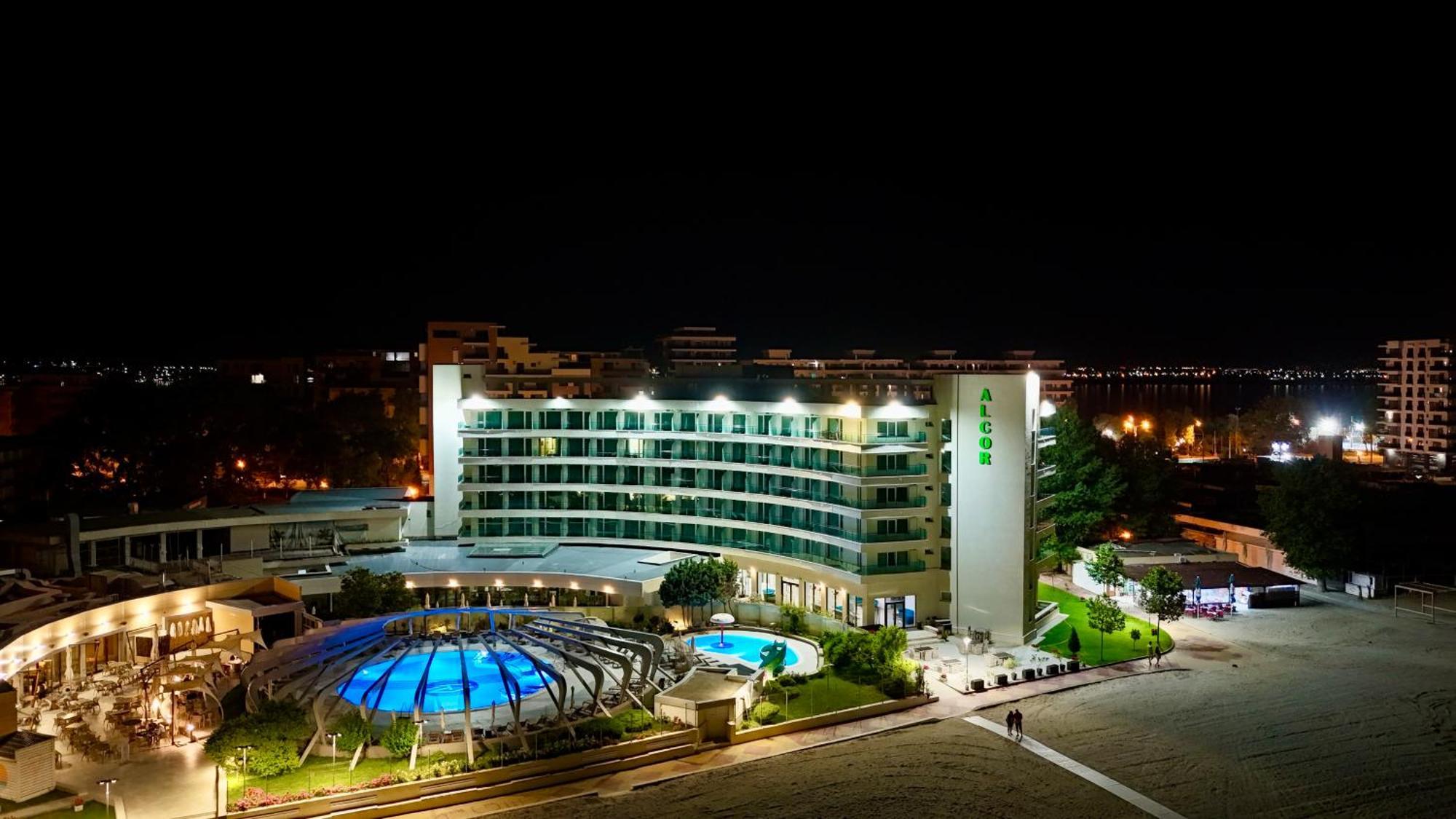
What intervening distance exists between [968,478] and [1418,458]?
88.8 m

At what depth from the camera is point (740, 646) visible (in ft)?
154

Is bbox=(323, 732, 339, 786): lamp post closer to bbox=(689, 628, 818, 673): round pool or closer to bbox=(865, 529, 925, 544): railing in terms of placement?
bbox=(689, 628, 818, 673): round pool

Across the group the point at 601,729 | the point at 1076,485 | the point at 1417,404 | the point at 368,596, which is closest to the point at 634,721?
the point at 601,729

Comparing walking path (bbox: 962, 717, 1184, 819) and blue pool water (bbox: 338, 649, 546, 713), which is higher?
blue pool water (bbox: 338, 649, 546, 713)

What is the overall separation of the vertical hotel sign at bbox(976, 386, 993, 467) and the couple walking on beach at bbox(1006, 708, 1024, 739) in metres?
15.5

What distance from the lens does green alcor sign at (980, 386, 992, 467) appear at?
4825 cm

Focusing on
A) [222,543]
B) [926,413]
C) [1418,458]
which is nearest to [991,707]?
[926,413]

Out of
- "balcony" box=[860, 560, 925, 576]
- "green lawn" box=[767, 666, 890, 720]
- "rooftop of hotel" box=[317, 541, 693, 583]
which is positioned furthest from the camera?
"rooftop of hotel" box=[317, 541, 693, 583]

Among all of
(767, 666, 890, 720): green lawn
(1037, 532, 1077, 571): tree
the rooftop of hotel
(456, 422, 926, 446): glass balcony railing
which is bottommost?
(767, 666, 890, 720): green lawn

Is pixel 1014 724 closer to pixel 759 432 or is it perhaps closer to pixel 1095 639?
pixel 1095 639

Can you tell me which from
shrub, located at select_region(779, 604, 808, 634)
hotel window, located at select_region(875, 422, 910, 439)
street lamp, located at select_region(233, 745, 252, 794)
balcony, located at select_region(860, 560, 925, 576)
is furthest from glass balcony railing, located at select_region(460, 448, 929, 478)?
street lamp, located at select_region(233, 745, 252, 794)

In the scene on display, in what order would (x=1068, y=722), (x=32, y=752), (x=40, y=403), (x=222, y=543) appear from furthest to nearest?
(x=40, y=403) < (x=222, y=543) < (x=1068, y=722) < (x=32, y=752)

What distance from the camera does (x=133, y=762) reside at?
31547 millimetres

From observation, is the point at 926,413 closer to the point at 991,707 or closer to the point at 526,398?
the point at 991,707
